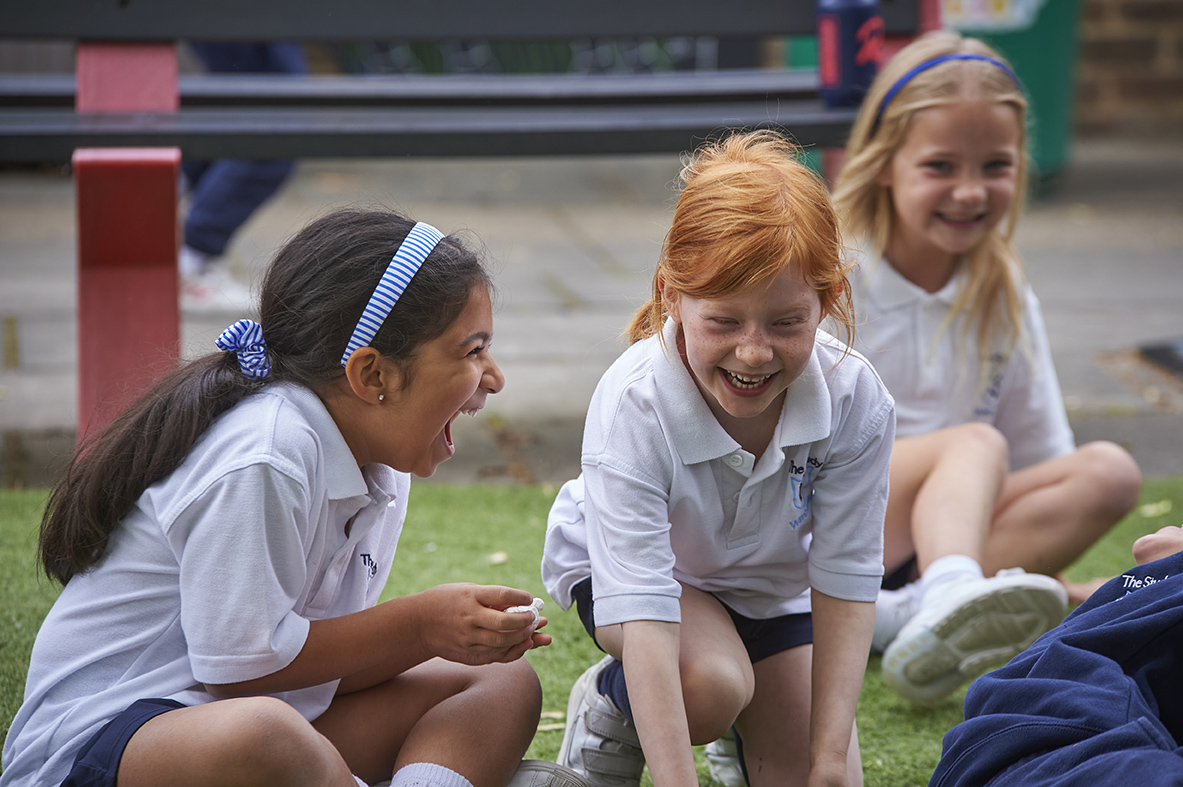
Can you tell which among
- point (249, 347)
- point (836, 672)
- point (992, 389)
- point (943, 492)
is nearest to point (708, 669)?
point (836, 672)

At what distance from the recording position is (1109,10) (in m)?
7.83

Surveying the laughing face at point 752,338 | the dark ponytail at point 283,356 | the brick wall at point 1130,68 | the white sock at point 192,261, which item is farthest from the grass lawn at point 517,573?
the brick wall at point 1130,68

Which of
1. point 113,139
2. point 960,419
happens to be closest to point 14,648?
point 113,139

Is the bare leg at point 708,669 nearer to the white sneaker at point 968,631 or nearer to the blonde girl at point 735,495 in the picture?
the blonde girl at point 735,495

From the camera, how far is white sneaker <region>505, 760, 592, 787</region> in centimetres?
160

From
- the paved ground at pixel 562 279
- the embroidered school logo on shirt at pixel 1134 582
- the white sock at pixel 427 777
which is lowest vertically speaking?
the paved ground at pixel 562 279

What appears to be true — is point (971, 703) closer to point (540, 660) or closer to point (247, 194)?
point (540, 660)

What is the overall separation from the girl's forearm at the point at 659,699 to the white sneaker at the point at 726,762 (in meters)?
0.37

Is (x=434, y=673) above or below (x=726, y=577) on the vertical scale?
below

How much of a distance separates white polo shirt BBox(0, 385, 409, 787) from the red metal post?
1112 mm

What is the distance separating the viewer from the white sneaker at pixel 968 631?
1.85 m

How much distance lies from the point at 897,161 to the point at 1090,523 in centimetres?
77

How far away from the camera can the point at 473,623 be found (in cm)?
149

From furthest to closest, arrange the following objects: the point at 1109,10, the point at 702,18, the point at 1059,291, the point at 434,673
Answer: the point at 1109,10 → the point at 1059,291 → the point at 702,18 → the point at 434,673
